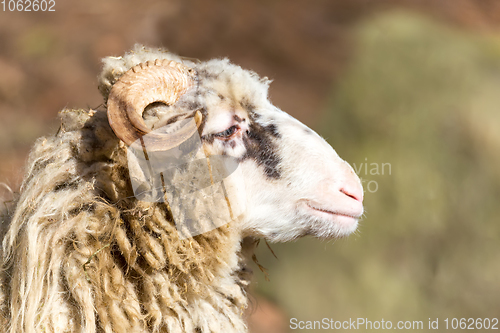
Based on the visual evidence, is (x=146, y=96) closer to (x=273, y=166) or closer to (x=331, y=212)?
(x=273, y=166)

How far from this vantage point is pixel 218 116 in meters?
1.39

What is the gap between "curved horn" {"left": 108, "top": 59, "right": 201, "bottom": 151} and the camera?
1130 mm

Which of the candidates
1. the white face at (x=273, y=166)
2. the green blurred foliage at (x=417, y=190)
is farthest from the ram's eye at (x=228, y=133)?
the green blurred foliage at (x=417, y=190)

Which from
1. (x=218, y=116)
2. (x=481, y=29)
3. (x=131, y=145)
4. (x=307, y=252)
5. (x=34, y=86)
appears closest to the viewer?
(x=131, y=145)

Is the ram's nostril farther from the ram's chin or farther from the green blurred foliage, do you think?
the green blurred foliage

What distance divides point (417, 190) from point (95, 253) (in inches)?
149

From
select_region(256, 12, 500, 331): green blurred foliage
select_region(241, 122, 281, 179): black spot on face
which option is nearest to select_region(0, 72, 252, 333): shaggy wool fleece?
select_region(241, 122, 281, 179): black spot on face

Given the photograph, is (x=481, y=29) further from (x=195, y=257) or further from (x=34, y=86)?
(x=34, y=86)

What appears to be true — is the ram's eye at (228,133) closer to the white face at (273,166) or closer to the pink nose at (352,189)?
the white face at (273,166)

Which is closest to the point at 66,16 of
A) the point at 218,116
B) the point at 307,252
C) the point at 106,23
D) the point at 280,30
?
the point at 106,23

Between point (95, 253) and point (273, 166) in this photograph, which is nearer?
point (95, 253)

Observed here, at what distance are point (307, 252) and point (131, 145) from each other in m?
4.06

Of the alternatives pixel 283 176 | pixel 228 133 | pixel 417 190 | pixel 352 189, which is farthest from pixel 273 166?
pixel 417 190

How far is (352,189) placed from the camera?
1.45 m
